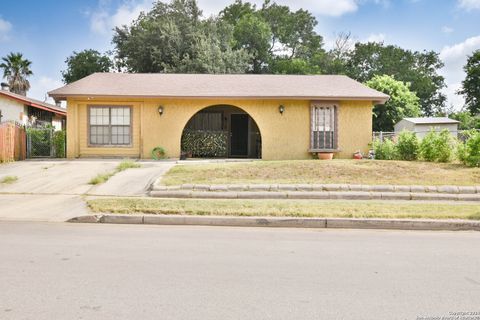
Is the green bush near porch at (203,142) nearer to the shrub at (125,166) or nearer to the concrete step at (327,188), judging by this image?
the shrub at (125,166)

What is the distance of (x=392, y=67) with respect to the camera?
4844 centimetres

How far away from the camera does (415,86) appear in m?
48.5

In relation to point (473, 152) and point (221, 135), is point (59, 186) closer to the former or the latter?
point (221, 135)

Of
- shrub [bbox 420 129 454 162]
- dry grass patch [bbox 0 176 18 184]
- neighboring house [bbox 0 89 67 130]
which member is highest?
neighboring house [bbox 0 89 67 130]

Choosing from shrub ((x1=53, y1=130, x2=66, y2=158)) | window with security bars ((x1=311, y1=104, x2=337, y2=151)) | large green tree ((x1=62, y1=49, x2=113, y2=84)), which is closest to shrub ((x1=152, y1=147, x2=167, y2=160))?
shrub ((x1=53, y1=130, x2=66, y2=158))

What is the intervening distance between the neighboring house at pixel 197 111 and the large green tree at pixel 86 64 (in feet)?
78.4

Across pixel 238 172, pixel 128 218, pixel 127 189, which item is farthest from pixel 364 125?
pixel 128 218

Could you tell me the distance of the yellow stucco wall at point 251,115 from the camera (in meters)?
18.1

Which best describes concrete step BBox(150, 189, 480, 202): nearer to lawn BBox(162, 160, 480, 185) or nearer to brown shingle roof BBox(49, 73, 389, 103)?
lawn BBox(162, 160, 480, 185)

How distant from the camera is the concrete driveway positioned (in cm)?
906

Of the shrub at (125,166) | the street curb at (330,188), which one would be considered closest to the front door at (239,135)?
the shrub at (125,166)

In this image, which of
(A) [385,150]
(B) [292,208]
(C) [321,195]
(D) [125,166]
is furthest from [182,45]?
(B) [292,208]

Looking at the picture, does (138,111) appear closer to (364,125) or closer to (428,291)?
(364,125)

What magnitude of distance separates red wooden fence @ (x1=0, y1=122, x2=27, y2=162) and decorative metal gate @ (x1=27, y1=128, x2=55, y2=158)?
0.45 meters
